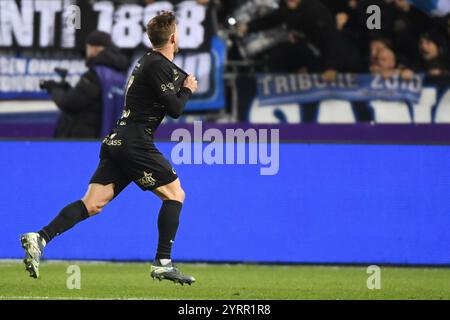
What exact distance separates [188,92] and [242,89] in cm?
601

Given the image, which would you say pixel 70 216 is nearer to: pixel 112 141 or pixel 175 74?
pixel 112 141

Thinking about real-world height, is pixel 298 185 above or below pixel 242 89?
below

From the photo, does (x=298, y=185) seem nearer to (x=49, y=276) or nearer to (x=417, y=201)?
(x=417, y=201)

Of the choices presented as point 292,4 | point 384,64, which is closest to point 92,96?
point 292,4

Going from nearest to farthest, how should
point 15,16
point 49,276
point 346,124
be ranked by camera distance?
point 49,276 < point 346,124 < point 15,16

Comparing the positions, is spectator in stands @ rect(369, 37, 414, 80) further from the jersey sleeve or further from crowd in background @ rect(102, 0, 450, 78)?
the jersey sleeve

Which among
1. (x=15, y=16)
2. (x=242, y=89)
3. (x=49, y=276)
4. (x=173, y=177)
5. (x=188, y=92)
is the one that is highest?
(x=15, y=16)

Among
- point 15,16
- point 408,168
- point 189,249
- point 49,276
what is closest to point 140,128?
point 49,276

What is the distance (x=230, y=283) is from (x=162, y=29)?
6.99 ft

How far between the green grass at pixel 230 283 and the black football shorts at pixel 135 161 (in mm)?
802

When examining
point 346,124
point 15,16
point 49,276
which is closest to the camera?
point 49,276

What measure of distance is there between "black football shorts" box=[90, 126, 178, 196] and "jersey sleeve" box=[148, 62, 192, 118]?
28cm

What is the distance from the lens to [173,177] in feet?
28.1

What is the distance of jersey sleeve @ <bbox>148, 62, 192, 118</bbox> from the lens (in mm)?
8352
